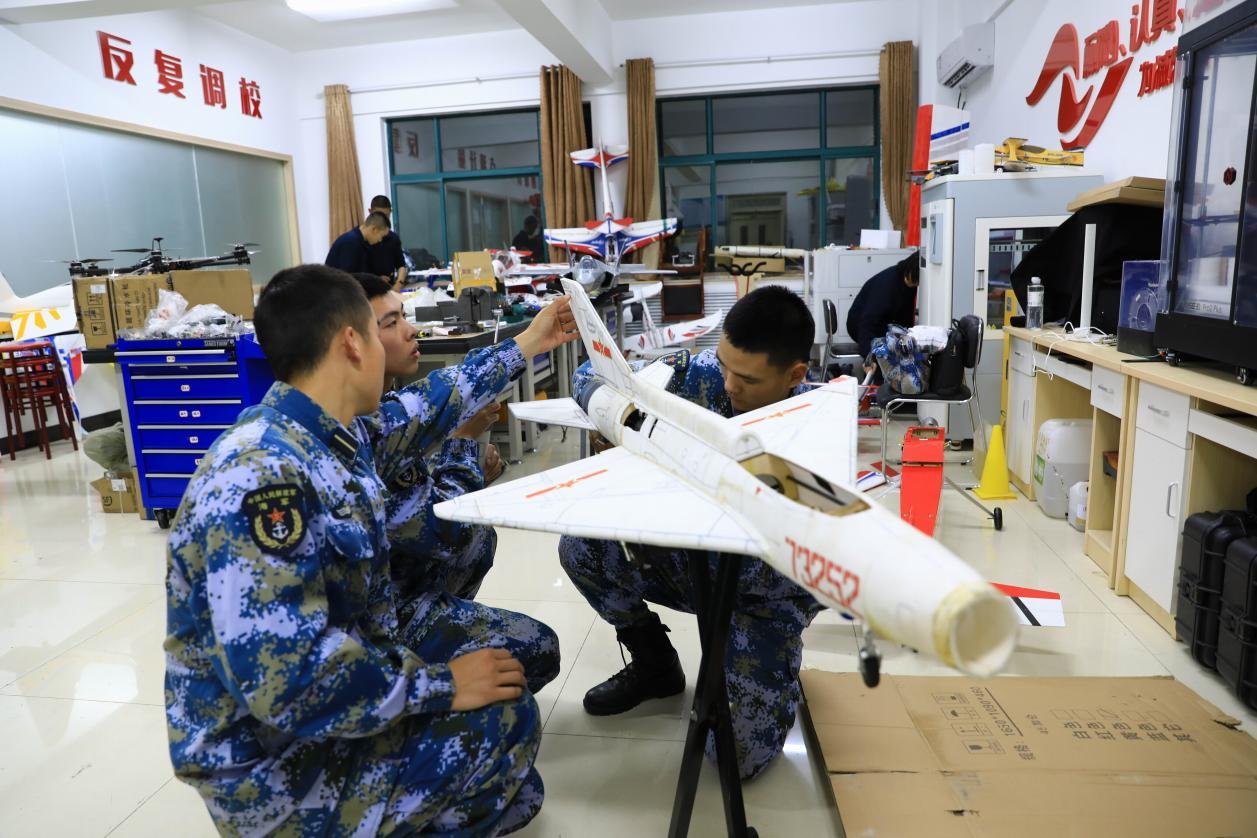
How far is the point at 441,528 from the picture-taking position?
1.95m

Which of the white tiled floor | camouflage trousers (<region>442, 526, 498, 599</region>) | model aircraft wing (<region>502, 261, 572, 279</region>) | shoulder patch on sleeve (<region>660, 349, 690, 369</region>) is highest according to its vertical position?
model aircraft wing (<region>502, 261, 572, 279</region>)

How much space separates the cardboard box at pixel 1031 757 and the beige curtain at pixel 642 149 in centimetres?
718

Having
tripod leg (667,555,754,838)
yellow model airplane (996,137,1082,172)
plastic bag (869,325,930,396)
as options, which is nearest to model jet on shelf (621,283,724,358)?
plastic bag (869,325,930,396)

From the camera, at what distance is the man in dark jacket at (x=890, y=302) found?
5.86m

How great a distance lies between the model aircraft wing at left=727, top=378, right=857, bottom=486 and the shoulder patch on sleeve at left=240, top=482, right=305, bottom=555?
876 millimetres

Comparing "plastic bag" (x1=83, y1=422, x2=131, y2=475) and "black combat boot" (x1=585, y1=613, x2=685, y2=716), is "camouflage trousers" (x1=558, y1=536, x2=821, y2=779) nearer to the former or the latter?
"black combat boot" (x1=585, y1=613, x2=685, y2=716)

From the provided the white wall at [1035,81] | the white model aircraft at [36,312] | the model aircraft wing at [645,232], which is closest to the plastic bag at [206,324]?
the white model aircraft at [36,312]

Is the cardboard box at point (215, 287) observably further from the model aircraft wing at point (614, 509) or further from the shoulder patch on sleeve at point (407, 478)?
the model aircraft wing at point (614, 509)

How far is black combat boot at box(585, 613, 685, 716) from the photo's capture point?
226 cm

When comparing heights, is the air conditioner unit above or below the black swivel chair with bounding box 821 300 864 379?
above

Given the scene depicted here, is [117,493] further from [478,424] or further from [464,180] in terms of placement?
[464,180]

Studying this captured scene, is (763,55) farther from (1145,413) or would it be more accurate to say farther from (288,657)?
(288,657)

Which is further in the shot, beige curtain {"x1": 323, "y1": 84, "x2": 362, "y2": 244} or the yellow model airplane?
beige curtain {"x1": 323, "y1": 84, "x2": 362, "y2": 244}

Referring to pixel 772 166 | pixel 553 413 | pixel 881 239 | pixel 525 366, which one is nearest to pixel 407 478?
pixel 553 413
